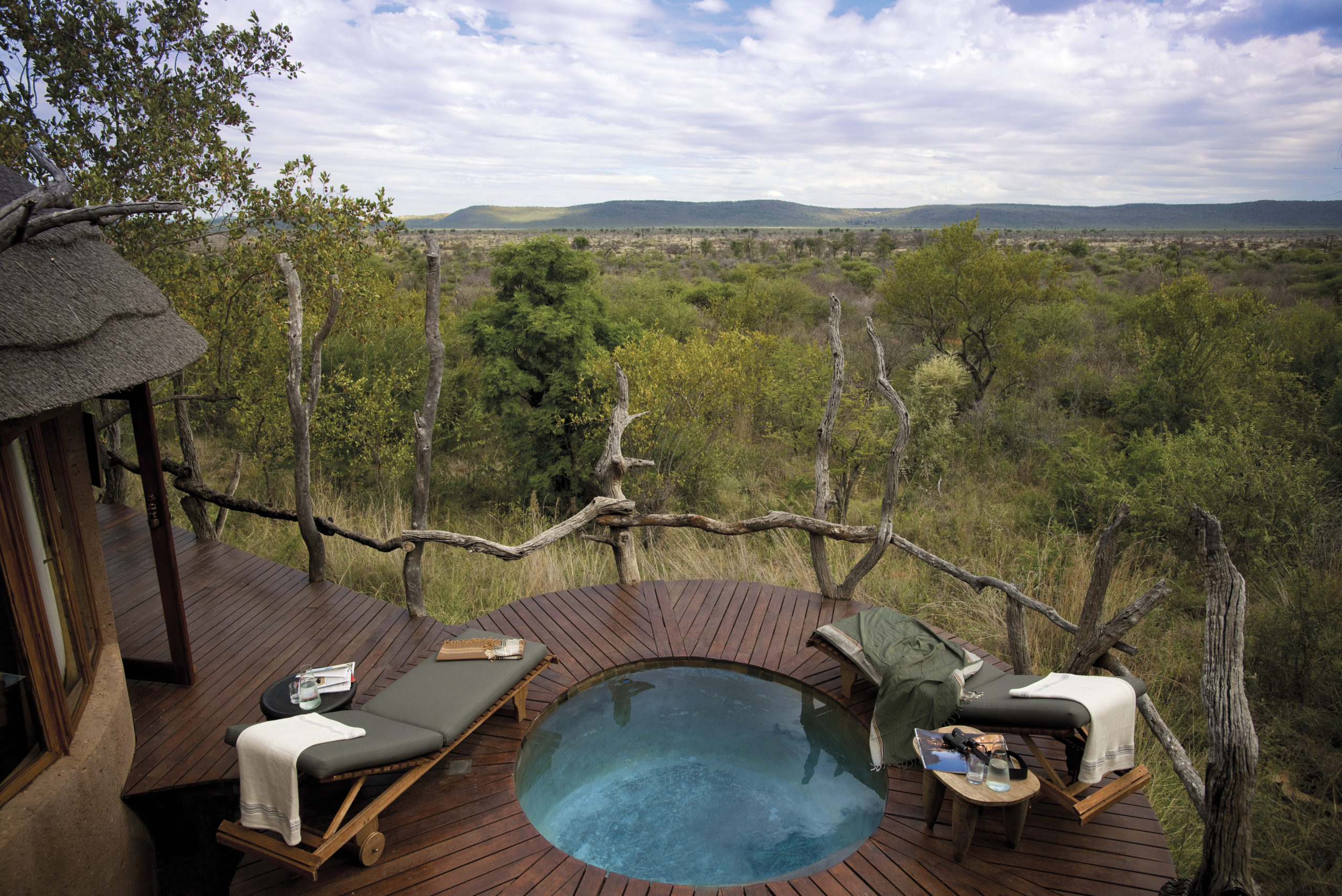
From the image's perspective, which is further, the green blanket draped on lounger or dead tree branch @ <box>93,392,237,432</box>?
dead tree branch @ <box>93,392,237,432</box>

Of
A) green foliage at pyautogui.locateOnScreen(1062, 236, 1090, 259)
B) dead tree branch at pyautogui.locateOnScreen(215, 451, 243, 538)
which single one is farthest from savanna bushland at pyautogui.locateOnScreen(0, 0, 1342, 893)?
green foliage at pyautogui.locateOnScreen(1062, 236, 1090, 259)

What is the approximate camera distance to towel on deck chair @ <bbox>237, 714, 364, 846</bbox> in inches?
123

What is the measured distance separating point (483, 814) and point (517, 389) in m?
7.88

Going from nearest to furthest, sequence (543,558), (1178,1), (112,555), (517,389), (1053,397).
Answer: (112,555)
(543,558)
(517,389)
(1178,1)
(1053,397)

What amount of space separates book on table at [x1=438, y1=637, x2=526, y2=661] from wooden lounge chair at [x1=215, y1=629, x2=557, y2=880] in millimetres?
33

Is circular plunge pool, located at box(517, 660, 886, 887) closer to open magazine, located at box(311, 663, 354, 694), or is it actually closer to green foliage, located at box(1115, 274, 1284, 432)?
open magazine, located at box(311, 663, 354, 694)

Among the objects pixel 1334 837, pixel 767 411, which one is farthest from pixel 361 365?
pixel 1334 837

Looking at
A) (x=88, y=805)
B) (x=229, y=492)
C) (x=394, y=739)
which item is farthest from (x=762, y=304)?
(x=88, y=805)

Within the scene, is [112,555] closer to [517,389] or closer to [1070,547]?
[517,389]

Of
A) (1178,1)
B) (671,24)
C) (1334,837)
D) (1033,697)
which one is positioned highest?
(671,24)

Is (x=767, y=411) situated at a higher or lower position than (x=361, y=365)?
lower

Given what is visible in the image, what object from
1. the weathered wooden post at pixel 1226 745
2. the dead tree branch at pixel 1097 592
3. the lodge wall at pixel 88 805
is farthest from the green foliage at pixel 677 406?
the weathered wooden post at pixel 1226 745

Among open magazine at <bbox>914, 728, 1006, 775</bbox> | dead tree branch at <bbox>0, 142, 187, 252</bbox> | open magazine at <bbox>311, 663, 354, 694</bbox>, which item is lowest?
open magazine at <bbox>311, 663, 354, 694</bbox>

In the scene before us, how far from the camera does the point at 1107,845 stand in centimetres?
345
